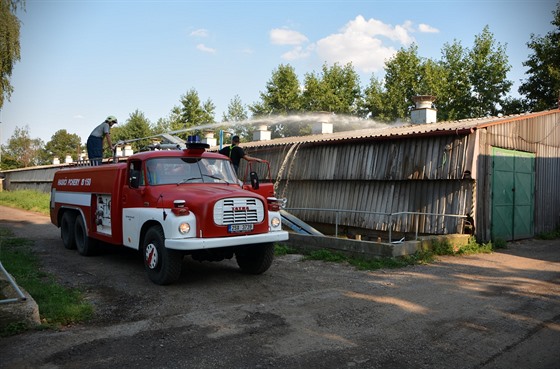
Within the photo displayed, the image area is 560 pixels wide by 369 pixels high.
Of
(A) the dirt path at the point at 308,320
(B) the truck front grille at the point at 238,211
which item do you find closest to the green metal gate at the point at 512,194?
(A) the dirt path at the point at 308,320

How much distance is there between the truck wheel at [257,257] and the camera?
8.35m

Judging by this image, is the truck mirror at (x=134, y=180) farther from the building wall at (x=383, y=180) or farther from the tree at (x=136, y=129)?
the tree at (x=136, y=129)

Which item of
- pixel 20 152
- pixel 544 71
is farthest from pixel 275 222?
pixel 20 152

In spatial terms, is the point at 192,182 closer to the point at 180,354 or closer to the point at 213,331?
the point at 213,331

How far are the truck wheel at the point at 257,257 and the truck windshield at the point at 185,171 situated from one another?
1432mm

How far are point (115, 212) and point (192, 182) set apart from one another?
1817 mm

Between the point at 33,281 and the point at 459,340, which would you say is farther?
the point at 33,281

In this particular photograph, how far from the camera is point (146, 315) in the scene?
6.02 metres

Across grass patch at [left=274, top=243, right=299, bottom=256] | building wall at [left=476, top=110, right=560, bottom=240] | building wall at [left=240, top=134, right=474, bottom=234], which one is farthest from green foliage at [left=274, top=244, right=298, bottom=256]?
building wall at [left=476, top=110, right=560, bottom=240]

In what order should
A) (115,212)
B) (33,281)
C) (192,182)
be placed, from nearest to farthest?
(33,281) < (192,182) < (115,212)

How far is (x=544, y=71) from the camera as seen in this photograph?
35.7 m

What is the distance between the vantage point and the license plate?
24.2 feet

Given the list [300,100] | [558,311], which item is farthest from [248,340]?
[300,100]

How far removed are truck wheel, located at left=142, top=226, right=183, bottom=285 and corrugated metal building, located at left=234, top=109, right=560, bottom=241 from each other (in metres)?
5.11
